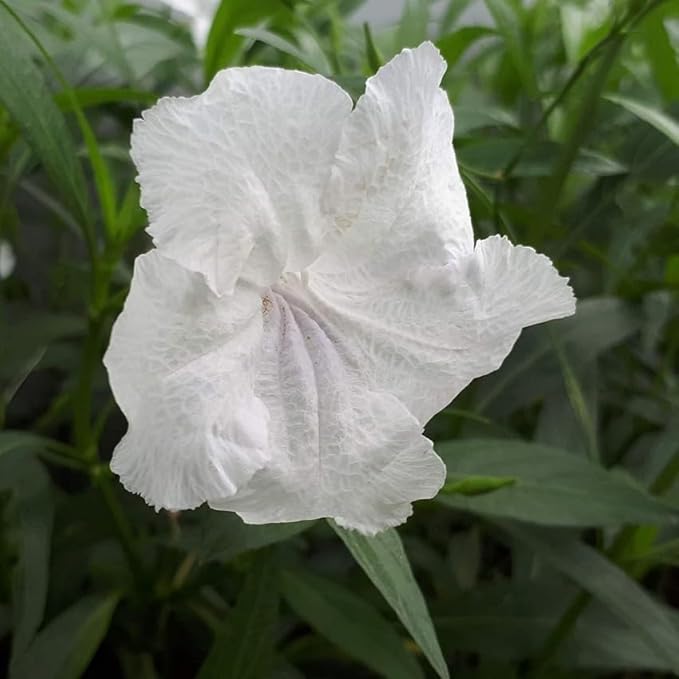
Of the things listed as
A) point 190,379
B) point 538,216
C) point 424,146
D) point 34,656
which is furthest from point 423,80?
point 34,656

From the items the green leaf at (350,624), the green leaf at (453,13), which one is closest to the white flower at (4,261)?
the green leaf at (350,624)

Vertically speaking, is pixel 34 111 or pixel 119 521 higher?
pixel 34 111

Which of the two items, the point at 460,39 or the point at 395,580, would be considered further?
the point at 460,39

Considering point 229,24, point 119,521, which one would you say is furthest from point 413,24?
point 119,521

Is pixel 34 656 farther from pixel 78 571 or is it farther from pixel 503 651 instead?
pixel 503 651

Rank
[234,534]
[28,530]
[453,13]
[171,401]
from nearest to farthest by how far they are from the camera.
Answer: [171,401] < [234,534] < [28,530] < [453,13]

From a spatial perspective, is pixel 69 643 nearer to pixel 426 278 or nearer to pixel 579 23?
pixel 426 278

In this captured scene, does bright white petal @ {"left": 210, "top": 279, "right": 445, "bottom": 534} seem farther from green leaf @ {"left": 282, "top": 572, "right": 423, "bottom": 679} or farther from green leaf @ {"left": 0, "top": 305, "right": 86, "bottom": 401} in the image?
green leaf @ {"left": 0, "top": 305, "right": 86, "bottom": 401}

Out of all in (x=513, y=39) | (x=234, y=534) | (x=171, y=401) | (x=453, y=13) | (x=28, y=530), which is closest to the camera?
(x=171, y=401)
